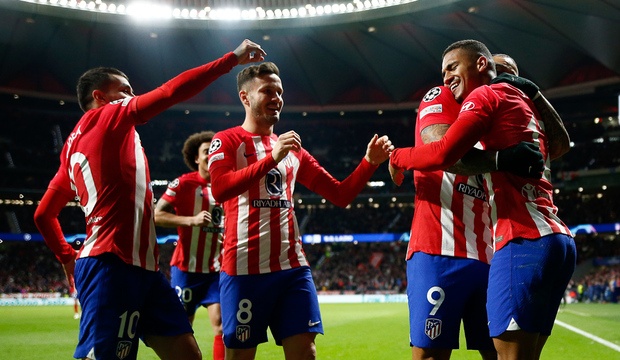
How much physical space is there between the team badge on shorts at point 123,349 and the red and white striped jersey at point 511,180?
2128 millimetres

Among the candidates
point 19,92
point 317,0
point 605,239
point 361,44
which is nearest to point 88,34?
point 19,92

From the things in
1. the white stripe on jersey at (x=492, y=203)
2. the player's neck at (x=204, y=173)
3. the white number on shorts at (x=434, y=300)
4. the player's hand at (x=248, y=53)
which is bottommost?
the white number on shorts at (x=434, y=300)

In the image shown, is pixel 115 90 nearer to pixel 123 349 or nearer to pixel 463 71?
pixel 123 349

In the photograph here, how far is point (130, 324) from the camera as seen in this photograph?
293 centimetres

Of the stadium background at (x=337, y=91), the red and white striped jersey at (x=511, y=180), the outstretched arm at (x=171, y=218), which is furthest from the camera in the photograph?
the stadium background at (x=337, y=91)

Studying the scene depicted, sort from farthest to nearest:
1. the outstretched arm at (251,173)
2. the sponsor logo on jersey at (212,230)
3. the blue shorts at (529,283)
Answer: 1. the sponsor logo on jersey at (212,230)
2. the outstretched arm at (251,173)
3. the blue shorts at (529,283)

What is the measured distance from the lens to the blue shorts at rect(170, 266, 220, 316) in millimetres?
5742

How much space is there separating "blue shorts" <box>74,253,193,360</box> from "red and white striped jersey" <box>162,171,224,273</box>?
2.66 metres

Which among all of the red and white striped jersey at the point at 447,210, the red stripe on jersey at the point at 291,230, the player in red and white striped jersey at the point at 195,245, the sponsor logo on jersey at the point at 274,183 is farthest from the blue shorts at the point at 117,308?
the player in red and white striped jersey at the point at 195,245

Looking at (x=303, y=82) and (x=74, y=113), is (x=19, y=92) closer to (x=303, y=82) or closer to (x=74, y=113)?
(x=74, y=113)

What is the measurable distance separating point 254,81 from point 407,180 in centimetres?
3558

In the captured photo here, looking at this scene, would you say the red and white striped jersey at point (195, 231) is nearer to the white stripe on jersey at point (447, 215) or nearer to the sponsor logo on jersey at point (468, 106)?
the white stripe on jersey at point (447, 215)

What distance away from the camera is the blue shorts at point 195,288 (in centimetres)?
574

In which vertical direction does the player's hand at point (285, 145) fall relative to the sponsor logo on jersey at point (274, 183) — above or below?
above
